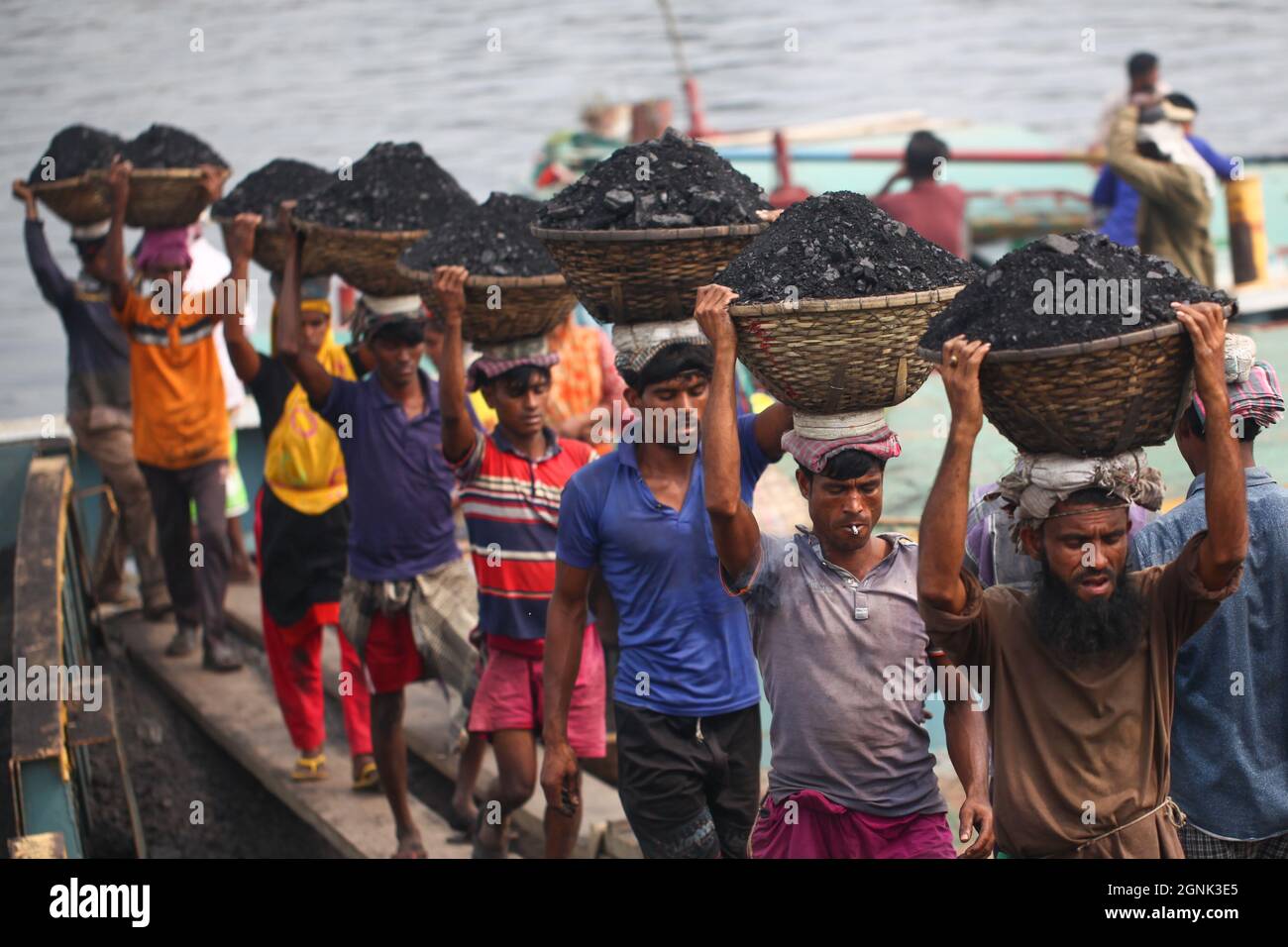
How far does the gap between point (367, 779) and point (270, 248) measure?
6.81 ft

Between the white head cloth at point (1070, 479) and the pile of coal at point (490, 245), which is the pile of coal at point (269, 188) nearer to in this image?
the pile of coal at point (490, 245)

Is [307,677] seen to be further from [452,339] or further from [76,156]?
[76,156]

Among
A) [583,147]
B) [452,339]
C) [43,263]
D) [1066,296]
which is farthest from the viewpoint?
[583,147]

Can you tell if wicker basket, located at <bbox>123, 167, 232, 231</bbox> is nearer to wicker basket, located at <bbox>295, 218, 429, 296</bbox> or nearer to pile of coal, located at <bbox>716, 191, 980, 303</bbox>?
wicker basket, located at <bbox>295, 218, 429, 296</bbox>

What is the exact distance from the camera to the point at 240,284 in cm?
614

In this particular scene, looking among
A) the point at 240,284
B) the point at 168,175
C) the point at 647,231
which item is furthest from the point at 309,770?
the point at 647,231

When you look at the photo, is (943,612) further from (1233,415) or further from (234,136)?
(234,136)

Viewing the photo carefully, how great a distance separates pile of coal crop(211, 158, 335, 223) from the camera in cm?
666

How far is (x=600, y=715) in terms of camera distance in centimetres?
520

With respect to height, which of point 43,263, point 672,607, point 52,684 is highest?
point 43,263

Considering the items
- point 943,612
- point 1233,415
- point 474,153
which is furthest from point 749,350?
point 474,153

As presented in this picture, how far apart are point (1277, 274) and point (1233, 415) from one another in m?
9.55

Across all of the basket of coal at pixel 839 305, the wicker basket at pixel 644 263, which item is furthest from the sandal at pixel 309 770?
the basket of coal at pixel 839 305

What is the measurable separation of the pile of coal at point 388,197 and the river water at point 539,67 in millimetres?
17984
